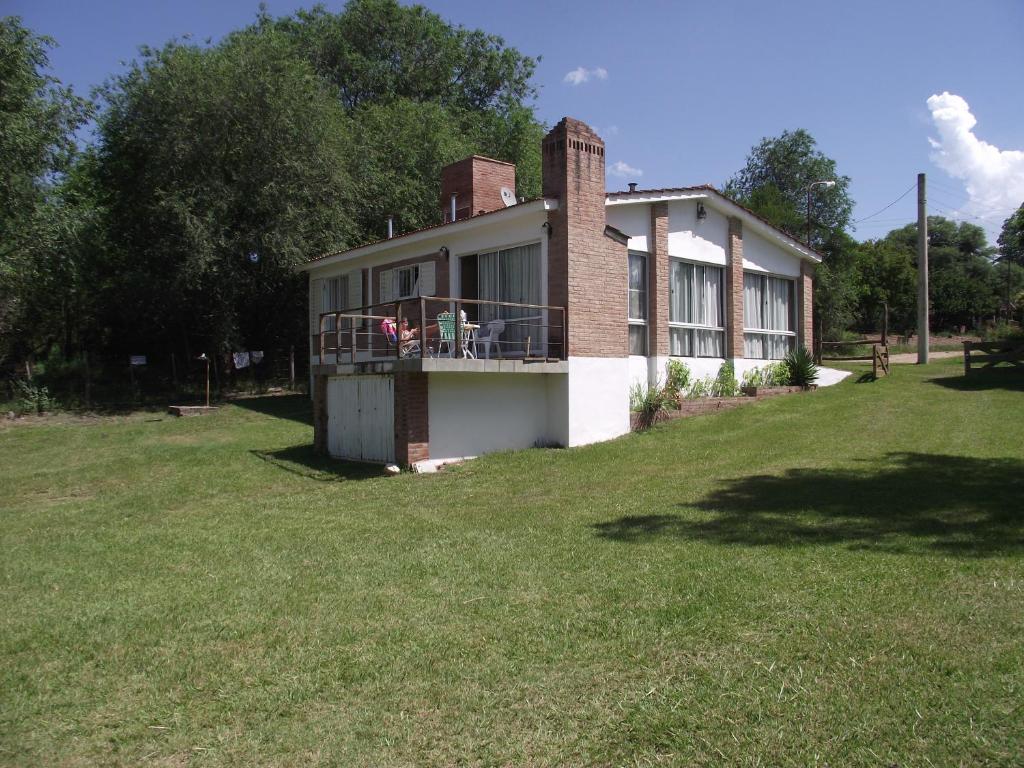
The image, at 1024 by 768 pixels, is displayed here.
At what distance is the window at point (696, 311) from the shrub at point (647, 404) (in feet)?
4.72

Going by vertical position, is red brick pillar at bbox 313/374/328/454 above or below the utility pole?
below

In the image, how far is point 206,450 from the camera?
14469mm

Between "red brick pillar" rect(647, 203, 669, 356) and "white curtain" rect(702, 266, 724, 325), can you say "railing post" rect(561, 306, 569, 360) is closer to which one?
"red brick pillar" rect(647, 203, 669, 356)

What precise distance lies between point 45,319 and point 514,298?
2225cm

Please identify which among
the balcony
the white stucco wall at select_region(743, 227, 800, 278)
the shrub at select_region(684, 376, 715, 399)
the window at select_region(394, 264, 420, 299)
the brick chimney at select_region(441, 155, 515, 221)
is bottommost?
the shrub at select_region(684, 376, 715, 399)

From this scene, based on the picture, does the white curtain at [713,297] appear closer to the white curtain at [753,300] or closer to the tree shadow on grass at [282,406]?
the white curtain at [753,300]

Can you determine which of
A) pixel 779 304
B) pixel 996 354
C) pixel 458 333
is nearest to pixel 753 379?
pixel 779 304

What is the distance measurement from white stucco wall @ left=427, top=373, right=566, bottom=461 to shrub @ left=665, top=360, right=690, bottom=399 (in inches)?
118

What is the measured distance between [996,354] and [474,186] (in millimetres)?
13561

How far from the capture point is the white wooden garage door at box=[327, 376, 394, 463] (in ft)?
43.3

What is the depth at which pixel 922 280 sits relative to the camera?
2530 cm

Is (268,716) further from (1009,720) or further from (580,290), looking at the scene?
(580,290)

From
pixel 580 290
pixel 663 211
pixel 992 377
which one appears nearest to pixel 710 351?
pixel 663 211

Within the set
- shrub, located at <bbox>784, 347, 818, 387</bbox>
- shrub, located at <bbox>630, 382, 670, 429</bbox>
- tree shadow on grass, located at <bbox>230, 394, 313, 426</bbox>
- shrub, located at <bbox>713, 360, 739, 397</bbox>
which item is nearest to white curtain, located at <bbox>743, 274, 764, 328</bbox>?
shrub, located at <bbox>784, 347, 818, 387</bbox>
